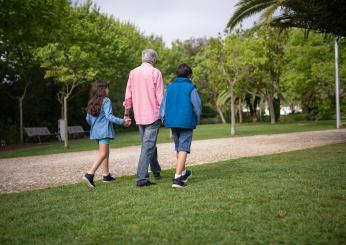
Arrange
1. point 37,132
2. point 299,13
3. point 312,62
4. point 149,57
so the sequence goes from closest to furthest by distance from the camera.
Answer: point 149,57 < point 299,13 < point 37,132 < point 312,62

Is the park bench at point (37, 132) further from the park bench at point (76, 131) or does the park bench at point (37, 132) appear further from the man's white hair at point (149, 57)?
the man's white hair at point (149, 57)

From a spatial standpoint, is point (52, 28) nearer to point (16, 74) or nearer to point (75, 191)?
point (16, 74)

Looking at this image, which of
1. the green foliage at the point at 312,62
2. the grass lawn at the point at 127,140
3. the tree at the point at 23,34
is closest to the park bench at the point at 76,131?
the grass lawn at the point at 127,140

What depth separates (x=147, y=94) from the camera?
7.16 meters

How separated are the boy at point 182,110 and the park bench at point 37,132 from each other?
792 inches

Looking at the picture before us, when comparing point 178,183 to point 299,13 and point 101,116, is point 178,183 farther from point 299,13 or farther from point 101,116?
point 299,13

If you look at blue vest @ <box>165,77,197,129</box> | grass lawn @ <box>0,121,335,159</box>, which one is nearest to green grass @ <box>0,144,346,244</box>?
blue vest @ <box>165,77,197,129</box>

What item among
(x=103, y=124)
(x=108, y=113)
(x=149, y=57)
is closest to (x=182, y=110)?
(x=149, y=57)

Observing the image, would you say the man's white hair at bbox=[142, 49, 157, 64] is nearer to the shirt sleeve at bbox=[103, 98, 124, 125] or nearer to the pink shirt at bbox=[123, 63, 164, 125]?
the pink shirt at bbox=[123, 63, 164, 125]

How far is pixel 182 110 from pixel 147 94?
25.2 inches

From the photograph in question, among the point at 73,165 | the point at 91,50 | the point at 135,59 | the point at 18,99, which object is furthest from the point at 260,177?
the point at 135,59

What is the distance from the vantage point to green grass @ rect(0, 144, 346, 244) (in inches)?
161

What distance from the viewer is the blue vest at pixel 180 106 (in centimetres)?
694

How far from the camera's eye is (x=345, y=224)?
425 centimetres
